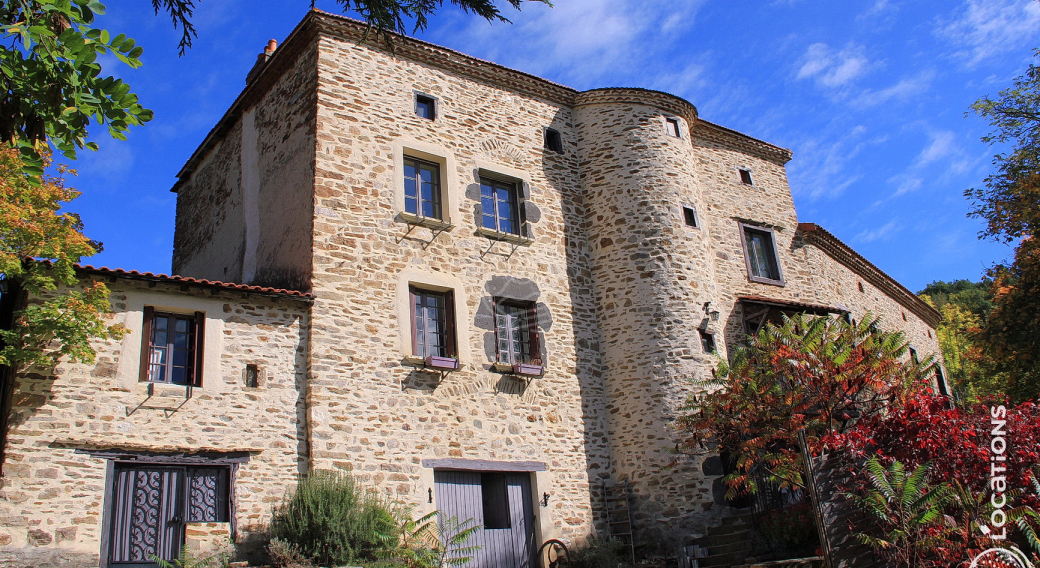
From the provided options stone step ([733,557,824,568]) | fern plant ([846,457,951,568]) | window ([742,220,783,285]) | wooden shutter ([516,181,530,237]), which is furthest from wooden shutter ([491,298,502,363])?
window ([742,220,783,285])

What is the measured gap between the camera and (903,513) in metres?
9.39

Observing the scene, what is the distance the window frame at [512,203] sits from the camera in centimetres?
1436

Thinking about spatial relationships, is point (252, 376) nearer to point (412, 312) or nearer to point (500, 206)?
point (412, 312)

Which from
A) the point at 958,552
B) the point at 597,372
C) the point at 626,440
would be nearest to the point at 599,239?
the point at 597,372

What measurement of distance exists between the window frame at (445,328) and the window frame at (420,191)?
118 cm

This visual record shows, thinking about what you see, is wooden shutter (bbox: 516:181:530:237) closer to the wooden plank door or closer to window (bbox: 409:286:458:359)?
window (bbox: 409:286:458:359)

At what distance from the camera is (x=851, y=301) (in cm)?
2027

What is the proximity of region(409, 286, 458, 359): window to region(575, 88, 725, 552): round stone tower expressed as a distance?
3.16m

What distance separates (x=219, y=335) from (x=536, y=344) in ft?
17.4

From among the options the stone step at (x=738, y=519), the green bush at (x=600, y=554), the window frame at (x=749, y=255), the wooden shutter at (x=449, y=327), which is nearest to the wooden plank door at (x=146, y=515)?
the wooden shutter at (x=449, y=327)

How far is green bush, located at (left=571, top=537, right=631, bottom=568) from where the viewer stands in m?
12.2

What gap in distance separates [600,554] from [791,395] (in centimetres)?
381

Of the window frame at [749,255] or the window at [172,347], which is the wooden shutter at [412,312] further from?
the window frame at [749,255]

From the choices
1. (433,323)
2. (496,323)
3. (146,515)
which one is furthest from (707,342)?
(146,515)
